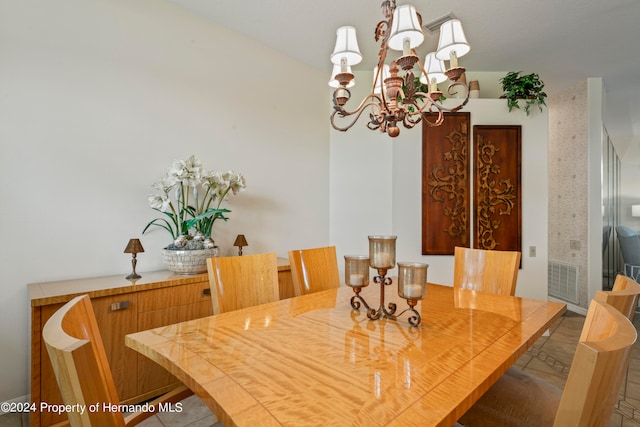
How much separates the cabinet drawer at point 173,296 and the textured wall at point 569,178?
14.5 feet

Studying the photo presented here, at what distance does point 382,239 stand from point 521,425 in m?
0.80

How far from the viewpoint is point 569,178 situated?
4.19 meters

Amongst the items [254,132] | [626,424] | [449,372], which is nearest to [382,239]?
[449,372]

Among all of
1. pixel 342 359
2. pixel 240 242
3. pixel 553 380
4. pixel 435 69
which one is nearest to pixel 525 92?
pixel 435 69

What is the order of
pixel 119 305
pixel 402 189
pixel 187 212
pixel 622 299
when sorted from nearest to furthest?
pixel 622 299, pixel 119 305, pixel 187 212, pixel 402 189

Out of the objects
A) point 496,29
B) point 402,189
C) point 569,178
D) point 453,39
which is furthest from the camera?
point 569,178

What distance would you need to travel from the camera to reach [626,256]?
4.66 meters

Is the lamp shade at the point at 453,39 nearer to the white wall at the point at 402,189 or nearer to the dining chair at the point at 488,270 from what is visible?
the dining chair at the point at 488,270

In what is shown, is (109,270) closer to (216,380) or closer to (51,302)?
(51,302)

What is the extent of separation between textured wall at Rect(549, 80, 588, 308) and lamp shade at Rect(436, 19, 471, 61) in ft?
11.0

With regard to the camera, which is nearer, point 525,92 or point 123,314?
point 123,314

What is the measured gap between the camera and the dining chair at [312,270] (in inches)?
75.5

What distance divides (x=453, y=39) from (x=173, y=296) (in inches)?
87.2

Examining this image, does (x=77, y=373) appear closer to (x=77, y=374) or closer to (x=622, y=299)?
(x=77, y=374)
